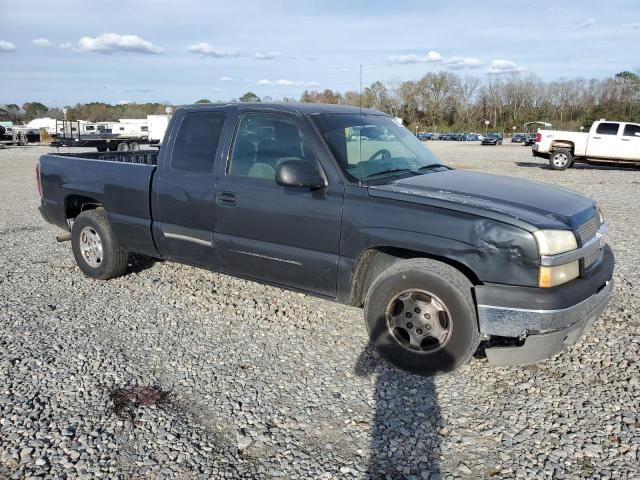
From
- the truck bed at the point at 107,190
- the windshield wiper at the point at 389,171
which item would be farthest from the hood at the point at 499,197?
the truck bed at the point at 107,190

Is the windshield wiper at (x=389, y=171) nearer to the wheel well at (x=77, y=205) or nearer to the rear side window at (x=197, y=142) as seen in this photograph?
the rear side window at (x=197, y=142)

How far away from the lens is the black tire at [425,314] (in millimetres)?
3545

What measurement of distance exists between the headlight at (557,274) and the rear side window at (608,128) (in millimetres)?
19951

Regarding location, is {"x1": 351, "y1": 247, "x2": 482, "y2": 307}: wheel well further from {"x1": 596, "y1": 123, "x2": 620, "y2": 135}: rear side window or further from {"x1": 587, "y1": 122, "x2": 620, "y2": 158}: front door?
{"x1": 596, "y1": 123, "x2": 620, "y2": 135}: rear side window

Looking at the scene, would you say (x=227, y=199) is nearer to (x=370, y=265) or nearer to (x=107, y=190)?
(x=370, y=265)

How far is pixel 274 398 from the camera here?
11.5ft

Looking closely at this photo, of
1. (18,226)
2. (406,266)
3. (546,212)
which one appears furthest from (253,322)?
(18,226)

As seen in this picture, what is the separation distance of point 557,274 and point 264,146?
7.93 feet

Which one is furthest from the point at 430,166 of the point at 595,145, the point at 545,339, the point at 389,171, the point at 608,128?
the point at 608,128

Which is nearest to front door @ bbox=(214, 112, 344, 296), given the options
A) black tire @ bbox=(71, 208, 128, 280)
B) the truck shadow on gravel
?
the truck shadow on gravel

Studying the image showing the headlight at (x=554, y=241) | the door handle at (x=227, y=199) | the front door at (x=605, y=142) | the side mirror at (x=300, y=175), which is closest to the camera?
the headlight at (x=554, y=241)

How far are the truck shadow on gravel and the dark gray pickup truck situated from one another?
150mm

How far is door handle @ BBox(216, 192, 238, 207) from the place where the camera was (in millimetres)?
4461

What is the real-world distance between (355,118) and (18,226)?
6913 millimetres
